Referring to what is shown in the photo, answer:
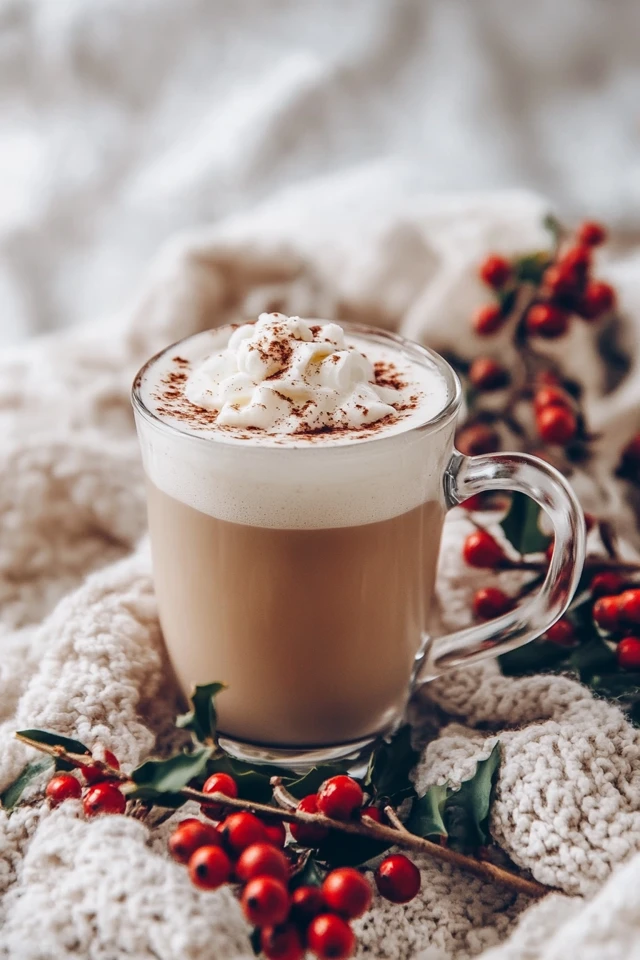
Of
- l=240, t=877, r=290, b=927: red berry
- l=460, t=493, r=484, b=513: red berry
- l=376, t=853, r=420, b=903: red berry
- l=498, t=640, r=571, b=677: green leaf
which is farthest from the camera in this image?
l=460, t=493, r=484, b=513: red berry

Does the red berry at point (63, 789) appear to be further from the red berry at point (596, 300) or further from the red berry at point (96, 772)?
the red berry at point (596, 300)

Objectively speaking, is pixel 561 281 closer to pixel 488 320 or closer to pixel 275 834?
pixel 488 320

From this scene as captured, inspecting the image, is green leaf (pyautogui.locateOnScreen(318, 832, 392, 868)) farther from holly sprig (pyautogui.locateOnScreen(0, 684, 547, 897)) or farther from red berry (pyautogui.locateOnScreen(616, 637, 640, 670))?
red berry (pyautogui.locateOnScreen(616, 637, 640, 670))

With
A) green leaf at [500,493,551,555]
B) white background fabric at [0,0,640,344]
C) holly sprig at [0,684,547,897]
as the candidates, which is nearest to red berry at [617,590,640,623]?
green leaf at [500,493,551,555]

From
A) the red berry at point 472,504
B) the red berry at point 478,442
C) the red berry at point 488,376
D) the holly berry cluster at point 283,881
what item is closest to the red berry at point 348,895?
the holly berry cluster at point 283,881

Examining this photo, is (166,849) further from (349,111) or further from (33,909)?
(349,111)

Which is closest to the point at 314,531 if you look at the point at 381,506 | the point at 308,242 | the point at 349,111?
the point at 381,506
